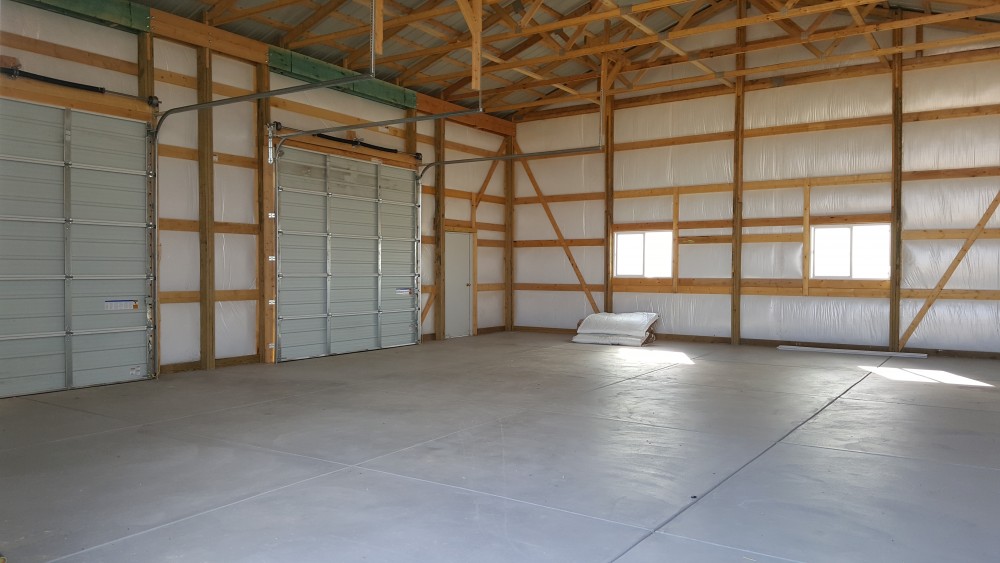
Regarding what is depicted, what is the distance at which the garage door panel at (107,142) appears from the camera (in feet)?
26.9

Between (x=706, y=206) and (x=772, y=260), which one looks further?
(x=706, y=206)

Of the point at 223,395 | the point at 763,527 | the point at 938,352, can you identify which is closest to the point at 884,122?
the point at 938,352

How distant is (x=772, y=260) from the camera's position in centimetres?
1283

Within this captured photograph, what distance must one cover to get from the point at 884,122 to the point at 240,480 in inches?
464

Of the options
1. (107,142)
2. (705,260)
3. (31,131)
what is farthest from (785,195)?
(31,131)

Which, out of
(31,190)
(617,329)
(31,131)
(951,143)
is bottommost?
(617,329)

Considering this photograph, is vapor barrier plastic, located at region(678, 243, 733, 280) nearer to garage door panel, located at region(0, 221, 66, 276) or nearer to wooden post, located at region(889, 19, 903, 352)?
wooden post, located at region(889, 19, 903, 352)

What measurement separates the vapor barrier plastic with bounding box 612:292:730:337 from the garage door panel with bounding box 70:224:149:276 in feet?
30.3

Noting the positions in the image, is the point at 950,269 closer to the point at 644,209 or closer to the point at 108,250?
the point at 644,209

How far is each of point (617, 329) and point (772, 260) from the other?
3.14 m

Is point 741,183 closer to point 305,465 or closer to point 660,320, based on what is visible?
point 660,320

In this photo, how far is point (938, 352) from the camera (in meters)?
11.6

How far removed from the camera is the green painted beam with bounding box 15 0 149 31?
792 centimetres

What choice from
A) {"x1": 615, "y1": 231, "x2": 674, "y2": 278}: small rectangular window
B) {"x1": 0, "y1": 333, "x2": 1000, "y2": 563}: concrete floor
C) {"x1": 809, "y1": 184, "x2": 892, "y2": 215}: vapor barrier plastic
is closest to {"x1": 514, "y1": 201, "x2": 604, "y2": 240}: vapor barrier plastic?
{"x1": 615, "y1": 231, "x2": 674, "y2": 278}: small rectangular window
